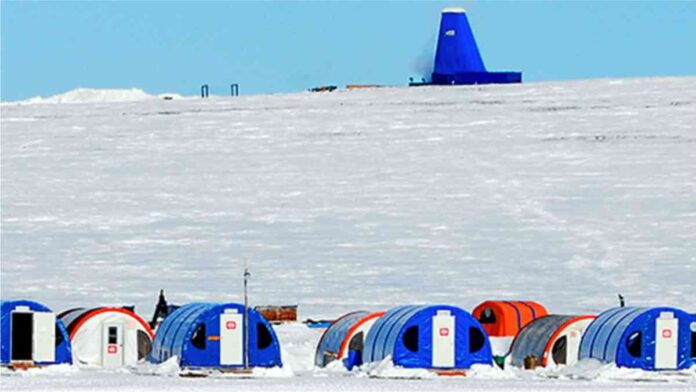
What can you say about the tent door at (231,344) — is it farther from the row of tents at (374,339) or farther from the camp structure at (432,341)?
the camp structure at (432,341)

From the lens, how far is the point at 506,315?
69.3ft

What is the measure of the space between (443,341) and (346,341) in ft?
3.69

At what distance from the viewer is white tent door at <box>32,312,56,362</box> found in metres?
16.3

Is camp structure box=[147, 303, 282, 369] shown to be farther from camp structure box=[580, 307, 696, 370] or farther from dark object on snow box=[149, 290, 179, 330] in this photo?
A: dark object on snow box=[149, 290, 179, 330]

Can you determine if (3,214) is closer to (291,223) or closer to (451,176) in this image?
(291,223)

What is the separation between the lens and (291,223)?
95.3ft

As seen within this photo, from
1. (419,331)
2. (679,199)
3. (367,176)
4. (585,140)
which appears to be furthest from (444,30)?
(419,331)

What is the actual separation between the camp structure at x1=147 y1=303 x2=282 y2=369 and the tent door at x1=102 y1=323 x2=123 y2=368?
1.19 meters

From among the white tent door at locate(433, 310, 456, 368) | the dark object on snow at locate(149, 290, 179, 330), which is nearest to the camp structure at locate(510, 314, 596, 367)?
the white tent door at locate(433, 310, 456, 368)

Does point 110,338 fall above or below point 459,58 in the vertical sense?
below

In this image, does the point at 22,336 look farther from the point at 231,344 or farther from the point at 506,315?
the point at 506,315

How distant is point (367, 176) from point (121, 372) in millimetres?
17644

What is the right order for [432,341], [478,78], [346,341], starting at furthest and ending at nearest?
[478,78] < [346,341] < [432,341]

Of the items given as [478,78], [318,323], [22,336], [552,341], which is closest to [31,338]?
[22,336]
